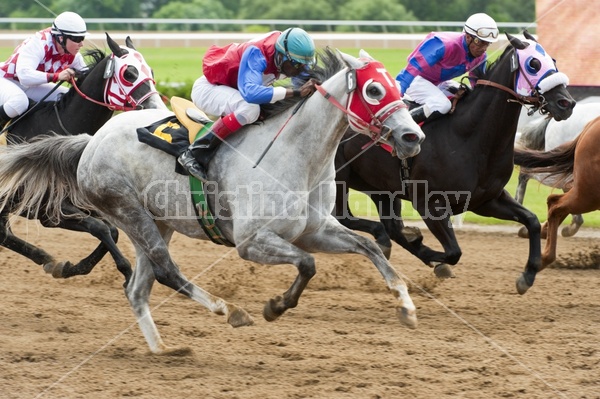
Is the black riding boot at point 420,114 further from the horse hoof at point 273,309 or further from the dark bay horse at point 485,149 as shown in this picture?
the horse hoof at point 273,309

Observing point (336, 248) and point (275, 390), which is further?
point (336, 248)

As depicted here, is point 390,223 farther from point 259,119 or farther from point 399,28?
point 399,28

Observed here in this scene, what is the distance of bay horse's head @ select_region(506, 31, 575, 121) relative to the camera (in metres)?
6.21

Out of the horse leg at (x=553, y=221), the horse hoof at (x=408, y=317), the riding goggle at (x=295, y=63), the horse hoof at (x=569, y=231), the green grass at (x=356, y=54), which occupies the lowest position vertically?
the green grass at (x=356, y=54)

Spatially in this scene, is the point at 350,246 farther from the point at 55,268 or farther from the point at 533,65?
the point at 55,268

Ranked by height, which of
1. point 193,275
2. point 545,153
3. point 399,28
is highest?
point 545,153

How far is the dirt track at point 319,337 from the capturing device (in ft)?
15.5

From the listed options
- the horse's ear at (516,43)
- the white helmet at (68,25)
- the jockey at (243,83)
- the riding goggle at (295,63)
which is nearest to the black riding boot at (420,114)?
the horse's ear at (516,43)

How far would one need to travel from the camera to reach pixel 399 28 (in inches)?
1139

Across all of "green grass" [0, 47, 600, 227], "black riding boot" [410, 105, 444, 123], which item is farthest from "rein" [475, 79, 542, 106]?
"green grass" [0, 47, 600, 227]

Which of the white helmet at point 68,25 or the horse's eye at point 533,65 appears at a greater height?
the horse's eye at point 533,65

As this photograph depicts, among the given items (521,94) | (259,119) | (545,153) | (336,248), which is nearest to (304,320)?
(336,248)

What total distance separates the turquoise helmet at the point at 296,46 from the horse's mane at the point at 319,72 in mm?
79

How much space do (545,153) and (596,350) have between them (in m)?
2.59
